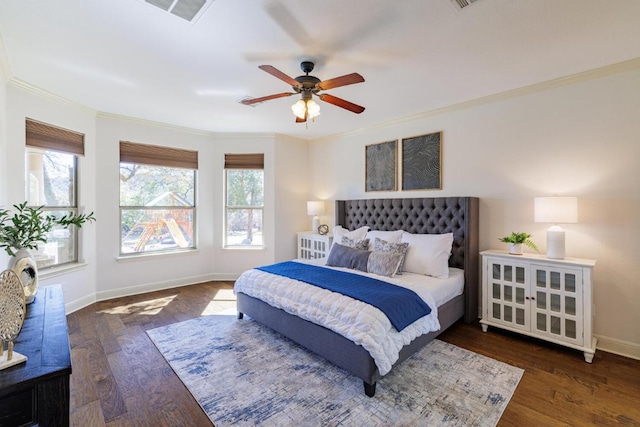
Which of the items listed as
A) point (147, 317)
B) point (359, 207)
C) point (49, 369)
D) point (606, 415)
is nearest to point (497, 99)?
point (359, 207)

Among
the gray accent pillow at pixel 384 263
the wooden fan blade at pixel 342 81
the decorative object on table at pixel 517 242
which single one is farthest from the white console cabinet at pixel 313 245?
the wooden fan blade at pixel 342 81

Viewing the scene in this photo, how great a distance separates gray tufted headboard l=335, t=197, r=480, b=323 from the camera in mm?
3451

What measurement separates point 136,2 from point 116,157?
3144 mm

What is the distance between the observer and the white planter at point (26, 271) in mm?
1910

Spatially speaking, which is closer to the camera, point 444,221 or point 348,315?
point 348,315

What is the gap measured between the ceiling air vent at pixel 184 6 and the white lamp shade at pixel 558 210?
10.8 feet

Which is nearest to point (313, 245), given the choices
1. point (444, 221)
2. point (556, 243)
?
point (444, 221)

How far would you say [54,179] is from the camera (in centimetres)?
370

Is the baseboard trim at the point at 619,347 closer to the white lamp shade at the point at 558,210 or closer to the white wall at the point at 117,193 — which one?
the white lamp shade at the point at 558,210

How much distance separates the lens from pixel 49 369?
1.11 m

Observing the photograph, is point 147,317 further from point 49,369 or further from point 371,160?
point 371,160

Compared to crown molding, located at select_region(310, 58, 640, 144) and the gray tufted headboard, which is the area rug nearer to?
the gray tufted headboard

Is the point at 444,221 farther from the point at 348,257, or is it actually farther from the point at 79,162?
the point at 79,162

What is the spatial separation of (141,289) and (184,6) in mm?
4216
